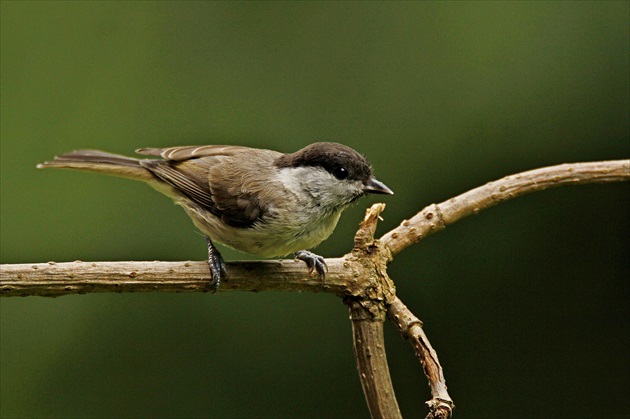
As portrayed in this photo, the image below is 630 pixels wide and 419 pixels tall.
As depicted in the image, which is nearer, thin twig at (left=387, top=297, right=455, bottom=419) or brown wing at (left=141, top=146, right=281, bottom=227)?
thin twig at (left=387, top=297, right=455, bottom=419)

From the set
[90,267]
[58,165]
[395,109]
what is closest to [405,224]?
[90,267]

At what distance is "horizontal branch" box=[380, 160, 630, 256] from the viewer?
2.94 meters

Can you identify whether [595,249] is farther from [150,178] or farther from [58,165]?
[58,165]

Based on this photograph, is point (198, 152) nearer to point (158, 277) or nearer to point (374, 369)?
point (158, 277)

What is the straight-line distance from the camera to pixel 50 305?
4496mm

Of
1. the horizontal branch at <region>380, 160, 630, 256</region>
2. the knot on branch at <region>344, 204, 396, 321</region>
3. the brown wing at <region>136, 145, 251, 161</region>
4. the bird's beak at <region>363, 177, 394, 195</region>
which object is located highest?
the brown wing at <region>136, 145, 251, 161</region>

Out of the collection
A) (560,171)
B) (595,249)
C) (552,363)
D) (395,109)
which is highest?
(395,109)

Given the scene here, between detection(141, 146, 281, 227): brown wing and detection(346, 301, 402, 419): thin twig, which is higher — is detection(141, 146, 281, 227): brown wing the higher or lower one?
the higher one

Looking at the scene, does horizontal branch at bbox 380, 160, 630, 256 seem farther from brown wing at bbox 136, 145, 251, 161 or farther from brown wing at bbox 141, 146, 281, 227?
brown wing at bbox 136, 145, 251, 161

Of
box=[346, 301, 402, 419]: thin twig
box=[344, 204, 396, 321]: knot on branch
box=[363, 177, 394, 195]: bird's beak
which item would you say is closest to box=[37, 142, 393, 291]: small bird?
box=[363, 177, 394, 195]: bird's beak

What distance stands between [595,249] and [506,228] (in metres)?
0.51

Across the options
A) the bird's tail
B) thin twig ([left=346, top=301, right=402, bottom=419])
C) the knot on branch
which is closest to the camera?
thin twig ([left=346, top=301, right=402, bottom=419])

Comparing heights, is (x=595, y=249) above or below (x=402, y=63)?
below

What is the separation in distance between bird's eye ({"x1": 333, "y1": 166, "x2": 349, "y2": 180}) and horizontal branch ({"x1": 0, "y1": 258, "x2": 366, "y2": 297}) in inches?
14.8
